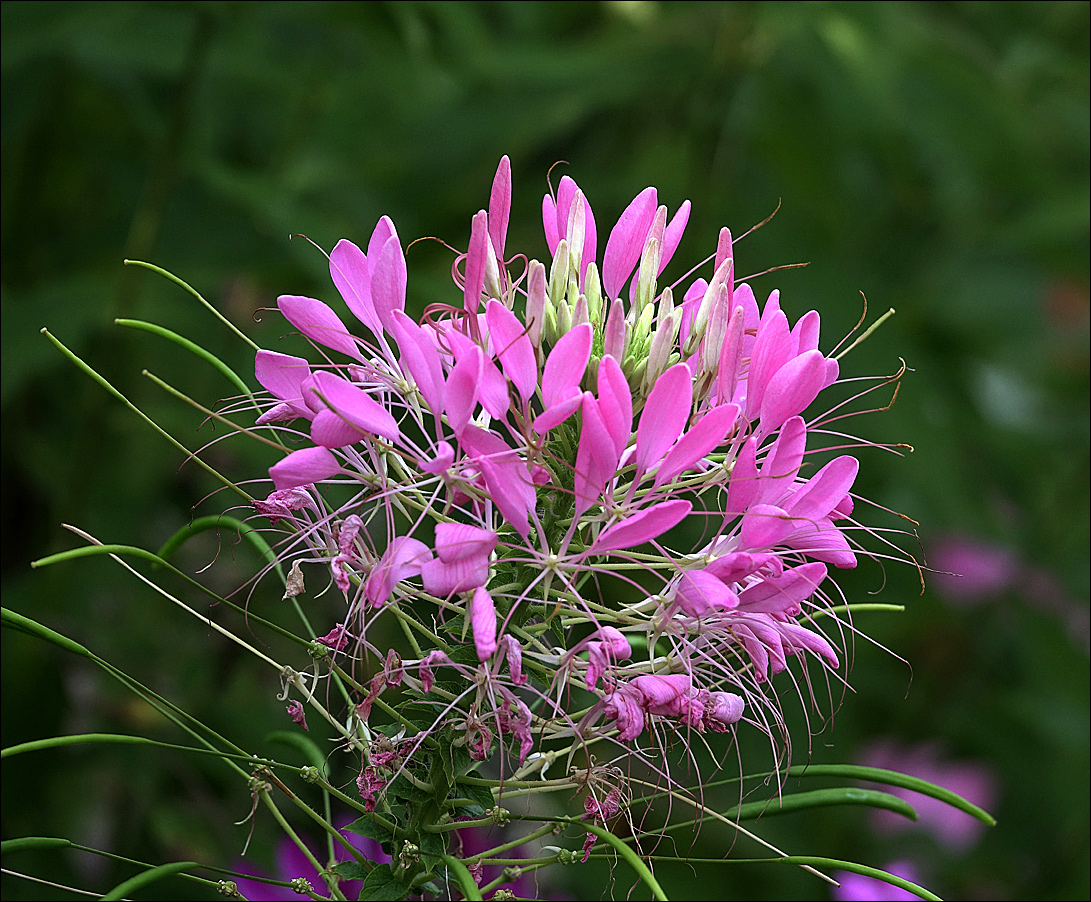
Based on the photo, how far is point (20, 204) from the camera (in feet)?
4.75

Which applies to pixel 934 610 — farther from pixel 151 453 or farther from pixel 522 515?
pixel 522 515

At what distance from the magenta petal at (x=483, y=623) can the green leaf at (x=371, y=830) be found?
18 centimetres

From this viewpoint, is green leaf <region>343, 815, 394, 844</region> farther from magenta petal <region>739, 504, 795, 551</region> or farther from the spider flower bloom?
magenta petal <region>739, 504, 795, 551</region>

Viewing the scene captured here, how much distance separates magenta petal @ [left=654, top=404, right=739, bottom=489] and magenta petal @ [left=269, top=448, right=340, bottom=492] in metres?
0.20

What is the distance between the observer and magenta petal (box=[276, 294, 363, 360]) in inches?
25.1

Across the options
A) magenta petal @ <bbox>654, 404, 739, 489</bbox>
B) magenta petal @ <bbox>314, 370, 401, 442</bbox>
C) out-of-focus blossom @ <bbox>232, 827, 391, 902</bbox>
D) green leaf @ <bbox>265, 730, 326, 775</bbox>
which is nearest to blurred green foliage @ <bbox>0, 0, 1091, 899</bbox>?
out-of-focus blossom @ <bbox>232, 827, 391, 902</bbox>

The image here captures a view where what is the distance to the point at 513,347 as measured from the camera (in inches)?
23.5

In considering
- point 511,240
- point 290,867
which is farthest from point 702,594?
point 511,240

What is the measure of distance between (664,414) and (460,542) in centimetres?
14

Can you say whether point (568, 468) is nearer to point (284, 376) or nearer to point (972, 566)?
point (284, 376)

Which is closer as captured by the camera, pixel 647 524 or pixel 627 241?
pixel 647 524

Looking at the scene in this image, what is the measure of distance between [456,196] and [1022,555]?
50.1 inches

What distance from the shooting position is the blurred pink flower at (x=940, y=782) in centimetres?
212

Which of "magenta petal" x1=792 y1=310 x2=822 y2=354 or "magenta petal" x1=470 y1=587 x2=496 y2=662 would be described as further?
"magenta petal" x1=792 y1=310 x2=822 y2=354
